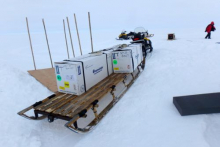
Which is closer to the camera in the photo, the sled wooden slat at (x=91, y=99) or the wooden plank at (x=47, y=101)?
the sled wooden slat at (x=91, y=99)

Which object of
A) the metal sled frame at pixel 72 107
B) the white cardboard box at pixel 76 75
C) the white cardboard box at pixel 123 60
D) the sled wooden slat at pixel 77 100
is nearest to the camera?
the metal sled frame at pixel 72 107

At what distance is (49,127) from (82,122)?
72 centimetres

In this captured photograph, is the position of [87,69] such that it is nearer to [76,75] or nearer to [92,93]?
[76,75]

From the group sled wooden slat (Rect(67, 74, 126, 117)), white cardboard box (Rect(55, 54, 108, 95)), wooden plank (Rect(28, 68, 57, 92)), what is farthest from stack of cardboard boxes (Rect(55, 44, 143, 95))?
wooden plank (Rect(28, 68, 57, 92))

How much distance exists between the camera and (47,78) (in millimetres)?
5887

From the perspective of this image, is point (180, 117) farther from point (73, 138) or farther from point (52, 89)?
point (52, 89)

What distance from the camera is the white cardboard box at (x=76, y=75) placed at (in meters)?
3.80

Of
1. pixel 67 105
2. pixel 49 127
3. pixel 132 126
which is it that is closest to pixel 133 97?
pixel 132 126

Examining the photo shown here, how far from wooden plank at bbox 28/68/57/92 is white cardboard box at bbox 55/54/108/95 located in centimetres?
120

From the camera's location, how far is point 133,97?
4484 millimetres

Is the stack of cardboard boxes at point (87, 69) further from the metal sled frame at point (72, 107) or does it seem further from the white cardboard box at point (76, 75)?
the metal sled frame at point (72, 107)

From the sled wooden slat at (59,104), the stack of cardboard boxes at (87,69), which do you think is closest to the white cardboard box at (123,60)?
the stack of cardboard boxes at (87,69)

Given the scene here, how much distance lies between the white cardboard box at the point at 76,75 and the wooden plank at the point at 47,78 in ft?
3.94

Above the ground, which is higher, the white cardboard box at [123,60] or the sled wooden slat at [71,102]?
the white cardboard box at [123,60]
